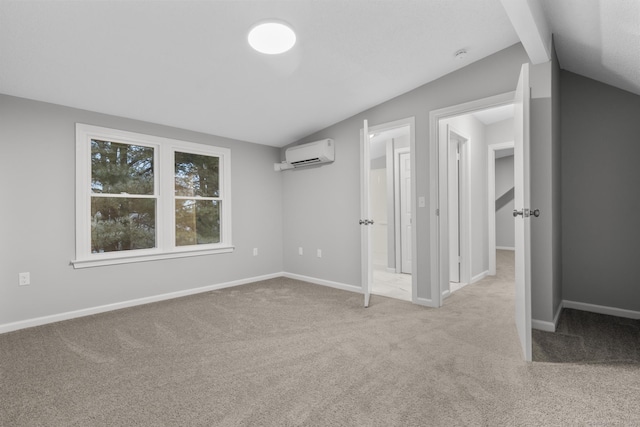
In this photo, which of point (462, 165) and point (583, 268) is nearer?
point (583, 268)

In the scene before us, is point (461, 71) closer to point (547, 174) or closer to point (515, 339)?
point (547, 174)

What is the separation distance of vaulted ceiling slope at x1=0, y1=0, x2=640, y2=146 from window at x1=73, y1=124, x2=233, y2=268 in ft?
1.40

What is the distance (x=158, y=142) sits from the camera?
11.7 ft

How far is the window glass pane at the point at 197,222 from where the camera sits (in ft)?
12.6

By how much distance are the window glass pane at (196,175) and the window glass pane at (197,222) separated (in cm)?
12

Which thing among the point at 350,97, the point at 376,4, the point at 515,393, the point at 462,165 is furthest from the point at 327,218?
the point at 515,393

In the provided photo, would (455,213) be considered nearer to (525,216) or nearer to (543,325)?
(543,325)

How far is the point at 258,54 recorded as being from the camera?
2.50 m

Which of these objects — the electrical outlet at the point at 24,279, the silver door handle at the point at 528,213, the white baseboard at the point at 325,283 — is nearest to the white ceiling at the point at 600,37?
the silver door handle at the point at 528,213

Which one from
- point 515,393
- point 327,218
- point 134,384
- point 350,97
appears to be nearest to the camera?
point 515,393

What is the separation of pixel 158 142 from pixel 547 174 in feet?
12.7

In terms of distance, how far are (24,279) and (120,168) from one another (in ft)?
4.30

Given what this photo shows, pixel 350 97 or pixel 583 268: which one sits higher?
pixel 350 97

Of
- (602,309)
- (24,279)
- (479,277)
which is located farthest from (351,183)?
(24,279)
